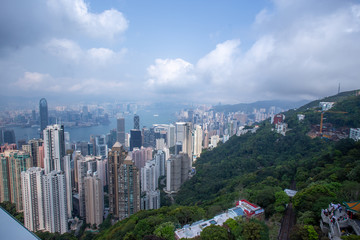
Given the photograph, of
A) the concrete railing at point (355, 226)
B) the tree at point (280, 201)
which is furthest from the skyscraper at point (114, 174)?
the concrete railing at point (355, 226)

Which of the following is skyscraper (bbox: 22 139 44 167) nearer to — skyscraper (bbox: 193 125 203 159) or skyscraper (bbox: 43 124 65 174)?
skyscraper (bbox: 43 124 65 174)

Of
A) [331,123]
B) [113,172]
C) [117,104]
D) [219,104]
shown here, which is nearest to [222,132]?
[219,104]

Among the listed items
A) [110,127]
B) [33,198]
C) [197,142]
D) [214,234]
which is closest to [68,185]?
[33,198]

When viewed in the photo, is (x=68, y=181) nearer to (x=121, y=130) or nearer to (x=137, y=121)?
(x=121, y=130)

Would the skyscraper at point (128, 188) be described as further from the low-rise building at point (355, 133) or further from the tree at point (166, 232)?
the low-rise building at point (355, 133)

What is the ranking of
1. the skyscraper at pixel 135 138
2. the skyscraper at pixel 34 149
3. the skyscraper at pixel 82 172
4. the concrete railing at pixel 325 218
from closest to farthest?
the concrete railing at pixel 325 218
the skyscraper at pixel 82 172
the skyscraper at pixel 34 149
the skyscraper at pixel 135 138

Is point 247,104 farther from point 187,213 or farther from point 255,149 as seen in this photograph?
point 187,213

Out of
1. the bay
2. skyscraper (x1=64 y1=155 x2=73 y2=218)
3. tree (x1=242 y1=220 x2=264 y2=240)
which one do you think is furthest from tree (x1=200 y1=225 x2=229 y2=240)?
the bay
